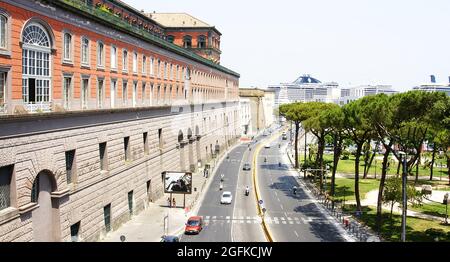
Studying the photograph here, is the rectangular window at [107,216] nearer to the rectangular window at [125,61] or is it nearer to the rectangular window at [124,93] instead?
the rectangular window at [124,93]

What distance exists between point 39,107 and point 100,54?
11454mm

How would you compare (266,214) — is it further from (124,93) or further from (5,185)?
(5,185)

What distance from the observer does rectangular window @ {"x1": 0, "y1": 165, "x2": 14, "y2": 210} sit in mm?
23984

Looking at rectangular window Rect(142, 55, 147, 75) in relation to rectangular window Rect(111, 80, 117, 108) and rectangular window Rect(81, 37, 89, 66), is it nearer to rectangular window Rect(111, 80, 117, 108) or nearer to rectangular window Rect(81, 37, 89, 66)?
rectangular window Rect(111, 80, 117, 108)

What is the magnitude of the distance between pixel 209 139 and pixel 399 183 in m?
54.1

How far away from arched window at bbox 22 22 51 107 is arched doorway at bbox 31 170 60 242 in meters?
4.52

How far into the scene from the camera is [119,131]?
41.0 metres

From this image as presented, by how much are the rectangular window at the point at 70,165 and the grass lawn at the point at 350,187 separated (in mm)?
39416

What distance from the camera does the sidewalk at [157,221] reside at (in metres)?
38.3

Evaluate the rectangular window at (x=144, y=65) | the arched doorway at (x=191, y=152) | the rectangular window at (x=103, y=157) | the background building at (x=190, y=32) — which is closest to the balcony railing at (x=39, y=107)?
the rectangular window at (x=103, y=157)

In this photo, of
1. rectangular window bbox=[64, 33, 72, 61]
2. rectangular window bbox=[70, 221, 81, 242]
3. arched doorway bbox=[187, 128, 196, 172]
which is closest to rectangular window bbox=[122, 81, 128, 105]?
rectangular window bbox=[64, 33, 72, 61]
